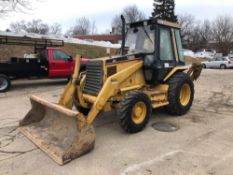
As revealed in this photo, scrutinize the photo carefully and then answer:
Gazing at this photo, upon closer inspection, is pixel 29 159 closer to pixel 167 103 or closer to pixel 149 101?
pixel 149 101

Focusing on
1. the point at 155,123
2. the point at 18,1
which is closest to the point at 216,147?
the point at 155,123

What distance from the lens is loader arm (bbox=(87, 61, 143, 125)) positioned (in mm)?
4832

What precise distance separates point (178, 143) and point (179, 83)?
1956 millimetres

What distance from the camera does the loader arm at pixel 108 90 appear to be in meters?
4.83

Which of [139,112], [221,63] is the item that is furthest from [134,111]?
[221,63]

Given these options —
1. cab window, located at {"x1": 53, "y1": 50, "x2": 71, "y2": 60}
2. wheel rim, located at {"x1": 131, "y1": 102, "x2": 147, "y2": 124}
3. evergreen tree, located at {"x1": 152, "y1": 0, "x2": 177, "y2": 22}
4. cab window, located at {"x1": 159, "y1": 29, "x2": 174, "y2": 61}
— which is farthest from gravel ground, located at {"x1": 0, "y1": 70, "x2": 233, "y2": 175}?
evergreen tree, located at {"x1": 152, "y1": 0, "x2": 177, "y2": 22}

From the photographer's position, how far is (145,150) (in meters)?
4.62

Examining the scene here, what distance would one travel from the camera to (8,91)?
10.7 m

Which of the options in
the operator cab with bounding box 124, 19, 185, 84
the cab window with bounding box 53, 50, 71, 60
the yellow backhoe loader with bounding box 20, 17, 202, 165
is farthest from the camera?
the cab window with bounding box 53, 50, 71, 60

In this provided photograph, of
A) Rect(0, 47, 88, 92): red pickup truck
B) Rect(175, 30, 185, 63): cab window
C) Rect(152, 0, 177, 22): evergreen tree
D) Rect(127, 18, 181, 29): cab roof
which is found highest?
Rect(152, 0, 177, 22): evergreen tree

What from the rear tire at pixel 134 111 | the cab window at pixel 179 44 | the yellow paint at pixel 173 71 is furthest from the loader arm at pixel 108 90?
the cab window at pixel 179 44

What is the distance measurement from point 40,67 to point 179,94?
7283 millimetres

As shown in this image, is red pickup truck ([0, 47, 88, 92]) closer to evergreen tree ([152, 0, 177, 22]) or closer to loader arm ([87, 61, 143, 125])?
loader arm ([87, 61, 143, 125])

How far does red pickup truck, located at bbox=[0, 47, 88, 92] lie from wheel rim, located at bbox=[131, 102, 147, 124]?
5303 millimetres
